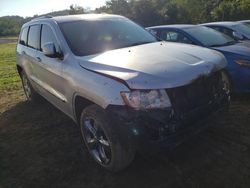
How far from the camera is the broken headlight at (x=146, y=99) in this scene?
312 cm

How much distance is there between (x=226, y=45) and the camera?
6262 millimetres

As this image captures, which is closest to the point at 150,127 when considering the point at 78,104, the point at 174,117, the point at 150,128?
the point at 150,128

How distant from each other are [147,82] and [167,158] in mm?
1252

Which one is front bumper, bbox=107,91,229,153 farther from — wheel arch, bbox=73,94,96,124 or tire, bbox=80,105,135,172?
wheel arch, bbox=73,94,96,124

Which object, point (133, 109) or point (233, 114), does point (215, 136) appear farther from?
point (133, 109)

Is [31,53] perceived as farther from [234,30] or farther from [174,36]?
[234,30]

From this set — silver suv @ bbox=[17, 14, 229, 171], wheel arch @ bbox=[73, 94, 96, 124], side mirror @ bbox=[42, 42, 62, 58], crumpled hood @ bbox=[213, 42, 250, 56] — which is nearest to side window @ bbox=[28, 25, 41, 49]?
silver suv @ bbox=[17, 14, 229, 171]

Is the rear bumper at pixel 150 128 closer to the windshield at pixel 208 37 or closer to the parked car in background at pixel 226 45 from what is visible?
the parked car in background at pixel 226 45

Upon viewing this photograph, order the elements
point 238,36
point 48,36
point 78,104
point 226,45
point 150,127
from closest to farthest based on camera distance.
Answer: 1. point 150,127
2. point 78,104
3. point 48,36
4. point 226,45
5. point 238,36

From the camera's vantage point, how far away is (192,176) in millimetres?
3432

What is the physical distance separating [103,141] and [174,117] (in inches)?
37.2

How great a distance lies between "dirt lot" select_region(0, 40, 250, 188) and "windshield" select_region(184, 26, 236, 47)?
5.39 feet

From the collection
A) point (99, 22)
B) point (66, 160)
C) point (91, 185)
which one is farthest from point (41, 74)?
point (91, 185)

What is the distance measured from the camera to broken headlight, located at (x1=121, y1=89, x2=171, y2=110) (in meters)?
3.12
